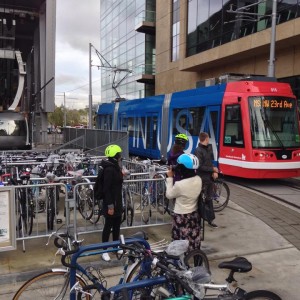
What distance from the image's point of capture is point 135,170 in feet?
32.1

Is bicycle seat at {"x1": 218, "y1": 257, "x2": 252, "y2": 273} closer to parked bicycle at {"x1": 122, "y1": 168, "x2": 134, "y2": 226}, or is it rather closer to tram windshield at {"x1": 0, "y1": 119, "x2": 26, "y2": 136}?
parked bicycle at {"x1": 122, "y1": 168, "x2": 134, "y2": 226}

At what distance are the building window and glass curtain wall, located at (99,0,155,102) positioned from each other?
17.2ft

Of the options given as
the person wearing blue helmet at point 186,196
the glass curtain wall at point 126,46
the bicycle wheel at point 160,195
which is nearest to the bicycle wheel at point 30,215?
the bicycle wheel at point 160,195

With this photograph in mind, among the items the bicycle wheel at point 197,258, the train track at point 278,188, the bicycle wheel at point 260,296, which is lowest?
the train track at point 278,188

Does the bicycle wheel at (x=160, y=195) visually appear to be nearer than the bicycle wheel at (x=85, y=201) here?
No

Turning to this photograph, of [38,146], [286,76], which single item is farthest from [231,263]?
[38,146]

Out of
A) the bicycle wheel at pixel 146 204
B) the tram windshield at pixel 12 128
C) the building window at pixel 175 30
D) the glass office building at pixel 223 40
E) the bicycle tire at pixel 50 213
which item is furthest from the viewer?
the building window at pixel 175 30

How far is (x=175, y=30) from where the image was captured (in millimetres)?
32781

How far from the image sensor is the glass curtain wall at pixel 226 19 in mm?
18688

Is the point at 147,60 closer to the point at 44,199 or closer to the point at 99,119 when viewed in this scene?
the point at 99,119

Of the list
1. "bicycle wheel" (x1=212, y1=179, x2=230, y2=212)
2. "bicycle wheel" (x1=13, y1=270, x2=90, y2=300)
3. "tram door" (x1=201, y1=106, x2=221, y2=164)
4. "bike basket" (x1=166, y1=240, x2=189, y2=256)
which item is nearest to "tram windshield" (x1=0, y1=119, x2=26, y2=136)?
"tram door" (x1=201, y1=106, x2=221, y2=164)

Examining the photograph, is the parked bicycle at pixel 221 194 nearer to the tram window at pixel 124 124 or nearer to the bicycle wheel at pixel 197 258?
the bicycle wheel at pixel 197 258

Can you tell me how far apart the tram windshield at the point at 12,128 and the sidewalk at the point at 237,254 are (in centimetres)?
1410

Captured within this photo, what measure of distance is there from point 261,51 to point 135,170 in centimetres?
1377
